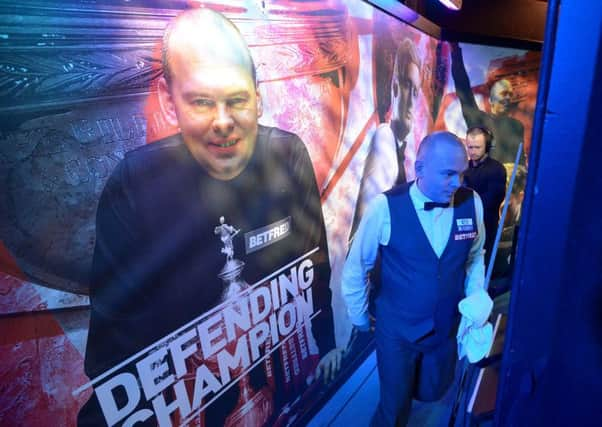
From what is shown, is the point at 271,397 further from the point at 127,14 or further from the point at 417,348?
the point at 127,14

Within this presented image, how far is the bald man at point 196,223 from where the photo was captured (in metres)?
0.92

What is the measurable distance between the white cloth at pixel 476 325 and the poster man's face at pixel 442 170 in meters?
0.44

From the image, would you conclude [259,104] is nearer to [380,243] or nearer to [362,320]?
[380,243]

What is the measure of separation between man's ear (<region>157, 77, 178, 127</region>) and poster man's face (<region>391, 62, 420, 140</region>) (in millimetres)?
1672

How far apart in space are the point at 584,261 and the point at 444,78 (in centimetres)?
300

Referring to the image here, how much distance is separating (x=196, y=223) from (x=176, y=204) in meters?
0.09

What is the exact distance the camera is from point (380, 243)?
5.01 ft

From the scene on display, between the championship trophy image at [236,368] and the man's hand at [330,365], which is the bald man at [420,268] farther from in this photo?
the championship trophy image at [236,368]

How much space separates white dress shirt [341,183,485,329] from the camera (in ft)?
4.80

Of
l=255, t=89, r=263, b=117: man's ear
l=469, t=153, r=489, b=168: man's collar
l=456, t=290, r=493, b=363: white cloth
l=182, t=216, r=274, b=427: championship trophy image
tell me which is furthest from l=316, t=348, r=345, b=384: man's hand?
l=469, t=153, r=489, b=168: man's collar

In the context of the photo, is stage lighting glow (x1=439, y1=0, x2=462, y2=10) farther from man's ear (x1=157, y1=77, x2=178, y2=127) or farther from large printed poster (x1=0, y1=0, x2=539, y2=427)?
man's ear (x1=157, y1=77, x2=178, y2=127)

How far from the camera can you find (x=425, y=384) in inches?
66.1

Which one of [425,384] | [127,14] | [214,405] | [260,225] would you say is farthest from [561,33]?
[425,384]

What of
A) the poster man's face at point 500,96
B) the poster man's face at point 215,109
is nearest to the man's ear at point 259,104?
the poster man's face at point 215,109
